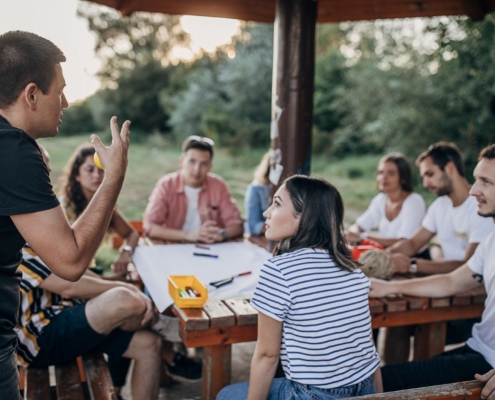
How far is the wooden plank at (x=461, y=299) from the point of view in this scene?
2662 mm

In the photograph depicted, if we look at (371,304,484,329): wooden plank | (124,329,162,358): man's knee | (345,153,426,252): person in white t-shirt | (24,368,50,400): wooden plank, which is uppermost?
(345,153,426,252): person in white t-shirt

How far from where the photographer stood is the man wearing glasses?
160 inches

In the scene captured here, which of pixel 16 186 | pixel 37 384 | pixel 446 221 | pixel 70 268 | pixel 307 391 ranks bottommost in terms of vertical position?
pixel 37 384

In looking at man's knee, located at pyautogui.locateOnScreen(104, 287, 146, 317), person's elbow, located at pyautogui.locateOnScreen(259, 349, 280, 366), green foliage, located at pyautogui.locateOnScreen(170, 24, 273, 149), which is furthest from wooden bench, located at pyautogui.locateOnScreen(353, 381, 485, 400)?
green foliage, located at pyautogui.locateOnScreen(170, 24, 273, 149)

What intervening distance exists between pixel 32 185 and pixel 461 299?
2.25m

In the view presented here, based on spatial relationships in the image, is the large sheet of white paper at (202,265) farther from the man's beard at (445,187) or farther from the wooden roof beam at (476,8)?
the wooden roof beam at (476,8)

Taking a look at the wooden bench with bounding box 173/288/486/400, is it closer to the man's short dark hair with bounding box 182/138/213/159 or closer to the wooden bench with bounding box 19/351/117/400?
the wooden bench with bounding box 19/351/117/400

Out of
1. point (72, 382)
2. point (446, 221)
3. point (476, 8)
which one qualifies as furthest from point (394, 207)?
point (72, 382)

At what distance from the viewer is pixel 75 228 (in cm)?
152

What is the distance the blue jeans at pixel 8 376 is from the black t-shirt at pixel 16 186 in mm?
36

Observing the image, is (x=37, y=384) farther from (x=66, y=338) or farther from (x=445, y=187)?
(x=445, y=187)

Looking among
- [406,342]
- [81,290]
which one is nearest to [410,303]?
[406,342]

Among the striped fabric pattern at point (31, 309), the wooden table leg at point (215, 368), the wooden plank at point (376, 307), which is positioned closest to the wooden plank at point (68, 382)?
the striped fabric pattern at point (31, 309)

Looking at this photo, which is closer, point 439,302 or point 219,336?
point 219,336
